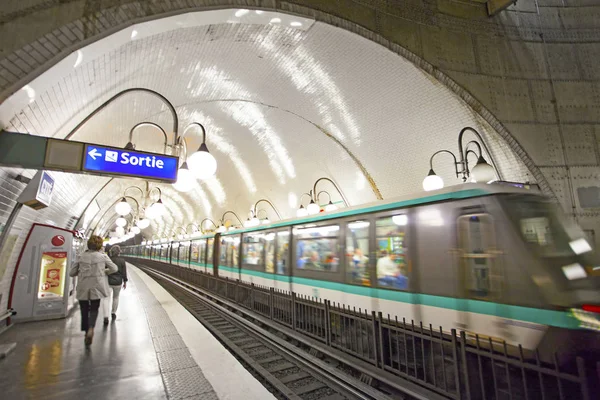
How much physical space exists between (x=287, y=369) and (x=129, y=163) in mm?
4332

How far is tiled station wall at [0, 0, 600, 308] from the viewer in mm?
7418

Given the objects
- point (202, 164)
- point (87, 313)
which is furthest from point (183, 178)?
point (87, 313)

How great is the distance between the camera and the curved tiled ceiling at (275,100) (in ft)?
17.2

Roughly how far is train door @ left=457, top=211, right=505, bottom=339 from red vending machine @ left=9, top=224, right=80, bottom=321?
8.36 m

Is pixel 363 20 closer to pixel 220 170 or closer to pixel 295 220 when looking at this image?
pixel 295 220

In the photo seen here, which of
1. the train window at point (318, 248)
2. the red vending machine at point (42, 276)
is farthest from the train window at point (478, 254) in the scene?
the red vending machine at point (42, 276)

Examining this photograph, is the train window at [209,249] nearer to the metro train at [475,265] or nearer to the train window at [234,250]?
the train window at [234,250]

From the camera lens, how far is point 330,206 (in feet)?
40.5

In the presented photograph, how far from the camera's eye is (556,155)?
27.4 ft

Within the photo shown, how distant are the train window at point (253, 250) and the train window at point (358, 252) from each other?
4661 millimetres

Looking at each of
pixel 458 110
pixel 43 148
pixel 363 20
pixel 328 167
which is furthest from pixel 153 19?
pixel 328 167

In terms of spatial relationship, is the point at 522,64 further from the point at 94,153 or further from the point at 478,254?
the point at 94,153

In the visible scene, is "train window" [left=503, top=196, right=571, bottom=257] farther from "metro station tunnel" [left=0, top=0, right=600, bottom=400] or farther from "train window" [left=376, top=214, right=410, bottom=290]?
"train window" [left=376, top=214, right=410, bottom=290]

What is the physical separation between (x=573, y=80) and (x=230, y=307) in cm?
1285
